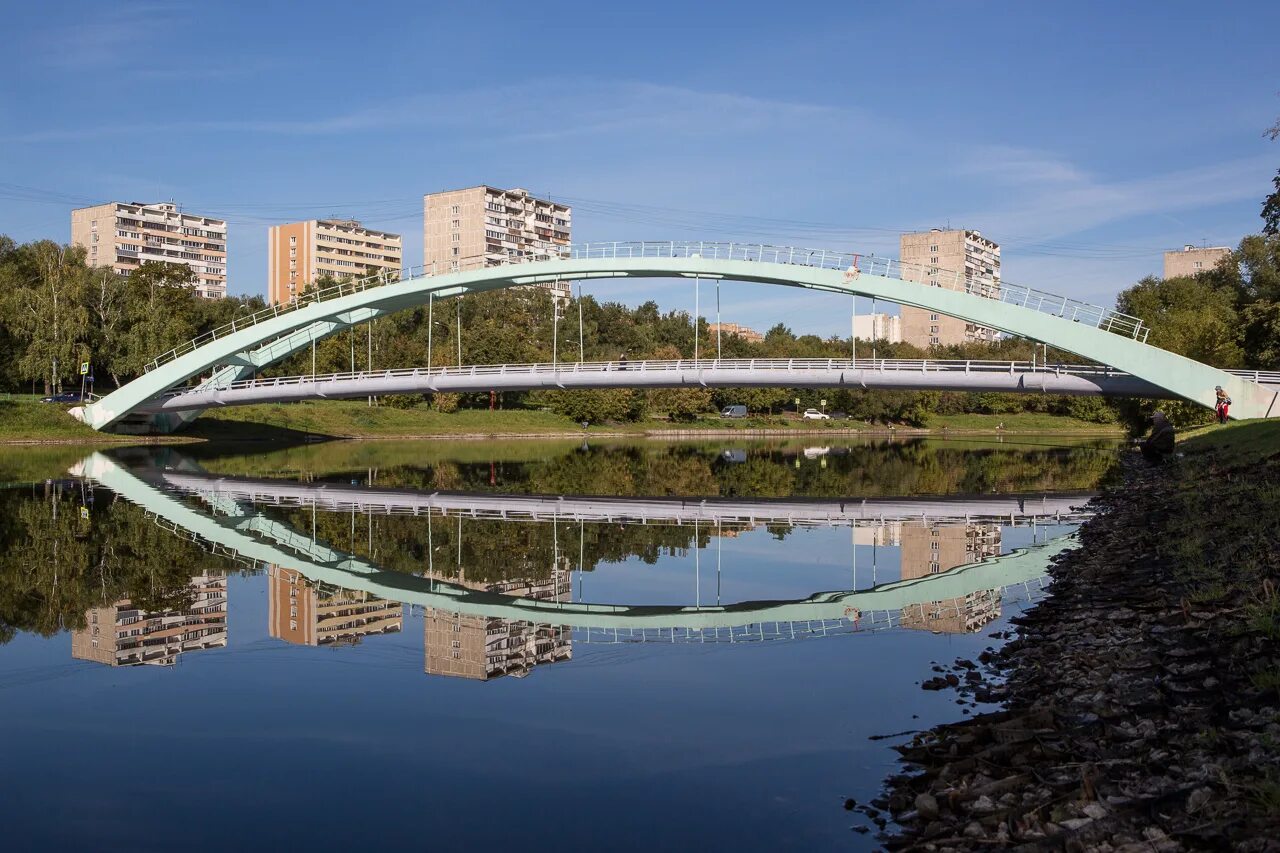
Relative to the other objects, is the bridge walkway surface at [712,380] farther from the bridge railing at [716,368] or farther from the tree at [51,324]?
the tree at [51,324]

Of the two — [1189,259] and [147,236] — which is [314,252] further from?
[1189,259]

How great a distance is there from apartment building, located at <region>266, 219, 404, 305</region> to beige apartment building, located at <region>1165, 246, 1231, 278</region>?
76.5 m

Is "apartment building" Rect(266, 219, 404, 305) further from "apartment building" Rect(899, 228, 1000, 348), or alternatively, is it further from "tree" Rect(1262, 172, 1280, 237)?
"tree" Rect(1262, 172, 1280, 237)

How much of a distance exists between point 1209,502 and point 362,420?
45331 mm

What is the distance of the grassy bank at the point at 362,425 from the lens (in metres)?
42.9

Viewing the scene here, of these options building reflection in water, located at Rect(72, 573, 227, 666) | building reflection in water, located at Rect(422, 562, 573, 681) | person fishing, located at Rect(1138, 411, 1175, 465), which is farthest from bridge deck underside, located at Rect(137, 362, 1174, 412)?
building reflection in water, located at Rect(72, 573, 227, 666)

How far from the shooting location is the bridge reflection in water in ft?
30.0

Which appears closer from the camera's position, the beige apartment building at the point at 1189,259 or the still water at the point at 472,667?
the still water at the point at 472,667

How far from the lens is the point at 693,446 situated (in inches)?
2055

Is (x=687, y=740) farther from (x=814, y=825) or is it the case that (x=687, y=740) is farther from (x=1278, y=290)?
(x=1278, y=290)

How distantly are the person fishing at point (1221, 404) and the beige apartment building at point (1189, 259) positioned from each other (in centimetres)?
7661

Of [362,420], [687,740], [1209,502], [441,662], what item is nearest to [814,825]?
[687,740]

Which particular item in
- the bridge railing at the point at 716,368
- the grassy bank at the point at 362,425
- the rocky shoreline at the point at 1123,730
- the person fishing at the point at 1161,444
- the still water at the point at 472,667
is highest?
the bridge railing at the point at 716,368

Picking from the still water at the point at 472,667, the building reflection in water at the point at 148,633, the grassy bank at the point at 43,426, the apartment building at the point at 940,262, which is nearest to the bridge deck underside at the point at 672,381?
the grassy bank at the point at 43,426
